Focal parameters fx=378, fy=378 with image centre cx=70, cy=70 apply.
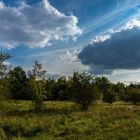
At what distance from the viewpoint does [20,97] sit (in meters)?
112

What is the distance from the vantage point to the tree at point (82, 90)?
176ft

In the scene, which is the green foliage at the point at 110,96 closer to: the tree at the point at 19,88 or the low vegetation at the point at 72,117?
the low vegetation at the point at 72,117

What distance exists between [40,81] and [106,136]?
5514cm

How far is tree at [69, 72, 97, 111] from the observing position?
53.6 m

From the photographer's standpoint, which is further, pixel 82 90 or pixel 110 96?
pixel 110 96

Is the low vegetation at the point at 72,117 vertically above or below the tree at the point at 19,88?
below

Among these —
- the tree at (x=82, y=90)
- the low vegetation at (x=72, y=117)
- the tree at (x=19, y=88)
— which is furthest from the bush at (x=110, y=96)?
the tree at (x=19, y=88)

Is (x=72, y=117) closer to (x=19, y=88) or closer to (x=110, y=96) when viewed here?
(x=110, y=96)

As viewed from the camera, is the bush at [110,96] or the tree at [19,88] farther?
the tree at [19,88]

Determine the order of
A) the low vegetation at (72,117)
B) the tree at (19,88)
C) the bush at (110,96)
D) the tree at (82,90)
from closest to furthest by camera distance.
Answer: the low vegetation at (72,117) → the tree at (82,90) → the bush at (110,96) → the tree at (19,88)

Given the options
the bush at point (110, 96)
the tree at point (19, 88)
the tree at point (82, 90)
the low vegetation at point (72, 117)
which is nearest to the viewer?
the low vegetation at point (72, 117)

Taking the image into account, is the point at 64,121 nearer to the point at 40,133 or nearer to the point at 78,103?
the point at 40,133

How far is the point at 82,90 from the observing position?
5475 cm

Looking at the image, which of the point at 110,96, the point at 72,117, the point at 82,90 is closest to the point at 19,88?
the point at 110,96
